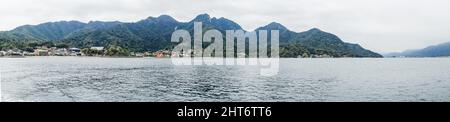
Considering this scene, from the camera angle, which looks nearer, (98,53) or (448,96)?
(448,96)

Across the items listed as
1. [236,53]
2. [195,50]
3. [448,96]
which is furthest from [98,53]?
[448,96]

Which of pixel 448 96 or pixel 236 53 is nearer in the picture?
pixel 448 96
